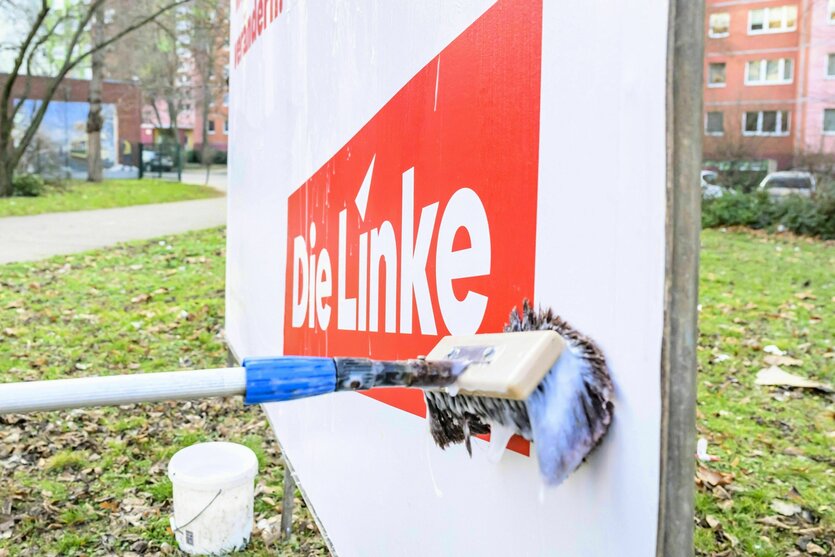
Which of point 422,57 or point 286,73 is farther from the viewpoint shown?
point 286,73

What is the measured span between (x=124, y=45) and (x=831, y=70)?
3452 centimetres

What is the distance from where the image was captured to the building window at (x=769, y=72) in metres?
44.6

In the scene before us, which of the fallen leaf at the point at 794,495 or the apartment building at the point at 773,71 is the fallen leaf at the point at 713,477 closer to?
the fallen leaf at the point at 794,495

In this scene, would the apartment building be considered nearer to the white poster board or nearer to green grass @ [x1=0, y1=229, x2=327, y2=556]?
green grass @ [x1=0, y1=229, x2=327, y2=556]

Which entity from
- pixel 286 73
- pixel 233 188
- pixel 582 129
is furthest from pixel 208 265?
pixel 582 129

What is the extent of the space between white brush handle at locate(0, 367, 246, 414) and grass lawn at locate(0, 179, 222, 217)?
17293 millimetres

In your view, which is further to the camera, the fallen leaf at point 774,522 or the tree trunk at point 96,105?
the tree trunk at point 96,105

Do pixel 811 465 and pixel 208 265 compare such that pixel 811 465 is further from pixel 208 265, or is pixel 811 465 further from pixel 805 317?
pixel 208 265

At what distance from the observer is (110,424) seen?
5.52 meters

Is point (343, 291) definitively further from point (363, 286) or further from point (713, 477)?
point (713, 477)

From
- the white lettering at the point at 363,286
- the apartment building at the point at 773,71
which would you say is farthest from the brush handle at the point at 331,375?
the apartment building at the point at 773,71

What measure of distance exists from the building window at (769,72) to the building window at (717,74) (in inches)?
49.7

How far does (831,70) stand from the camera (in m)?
43.7

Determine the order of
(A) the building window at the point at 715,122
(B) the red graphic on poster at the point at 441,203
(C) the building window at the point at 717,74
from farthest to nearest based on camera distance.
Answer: (C) the building window at the point at 717,74 → (A) the building window at the point at 715,122 → (B) the red graphic on poster at the point at 441,203
